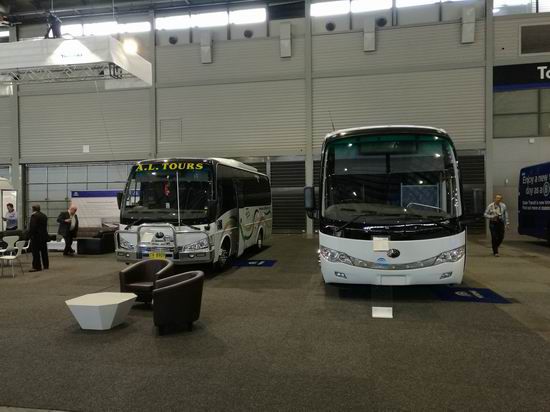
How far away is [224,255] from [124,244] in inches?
91.5

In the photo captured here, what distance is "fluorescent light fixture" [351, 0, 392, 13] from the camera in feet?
61.7

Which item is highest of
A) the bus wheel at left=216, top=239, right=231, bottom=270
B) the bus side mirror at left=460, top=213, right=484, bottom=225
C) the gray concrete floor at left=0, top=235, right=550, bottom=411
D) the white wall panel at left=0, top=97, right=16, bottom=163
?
the white wall panel at left=0, top=97, right=16, bottom=163

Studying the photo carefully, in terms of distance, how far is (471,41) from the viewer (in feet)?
58.4

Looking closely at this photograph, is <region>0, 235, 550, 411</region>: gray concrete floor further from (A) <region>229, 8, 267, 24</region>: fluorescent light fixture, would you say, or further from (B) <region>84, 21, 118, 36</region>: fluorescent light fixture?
(B) <region>84, 21, 118, 36</region>: fluorescent light fixture

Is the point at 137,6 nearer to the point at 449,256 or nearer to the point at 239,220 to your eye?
the point at 239,220

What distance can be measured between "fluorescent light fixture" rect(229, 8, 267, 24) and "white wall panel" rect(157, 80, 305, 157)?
300cm

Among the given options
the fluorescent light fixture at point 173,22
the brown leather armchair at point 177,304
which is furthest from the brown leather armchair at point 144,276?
the fluorescent light fixture at point 173,22

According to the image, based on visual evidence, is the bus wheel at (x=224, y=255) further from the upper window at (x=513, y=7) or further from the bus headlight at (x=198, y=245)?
the upper window at (x=513, y=7)

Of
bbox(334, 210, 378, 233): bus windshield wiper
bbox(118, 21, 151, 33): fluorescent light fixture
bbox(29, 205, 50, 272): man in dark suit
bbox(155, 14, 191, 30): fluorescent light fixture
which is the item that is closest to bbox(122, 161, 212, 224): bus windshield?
bbox(29, 205, 50, 272): man in dark suit

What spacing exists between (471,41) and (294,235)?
1093cm

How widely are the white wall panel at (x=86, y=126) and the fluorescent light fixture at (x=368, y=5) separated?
10218 mm

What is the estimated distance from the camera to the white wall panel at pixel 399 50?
59.1 ft

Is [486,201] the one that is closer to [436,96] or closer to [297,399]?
[436,96]

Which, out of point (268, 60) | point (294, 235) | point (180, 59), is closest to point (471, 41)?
point (268, 60)
